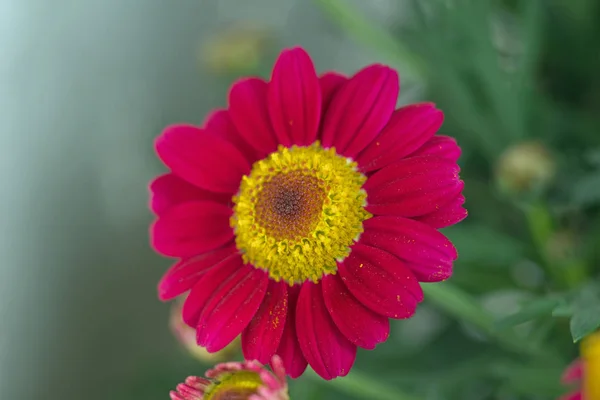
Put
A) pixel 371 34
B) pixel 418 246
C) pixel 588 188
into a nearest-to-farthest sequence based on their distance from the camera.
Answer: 1. pixel 418 246
2. pixel 588 188
3. pixel 371 34

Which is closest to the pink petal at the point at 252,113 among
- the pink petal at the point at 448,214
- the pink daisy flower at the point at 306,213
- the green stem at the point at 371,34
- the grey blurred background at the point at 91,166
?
the pink daisy flower at the point at 306,213

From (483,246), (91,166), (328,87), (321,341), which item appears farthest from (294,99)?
(91,166)

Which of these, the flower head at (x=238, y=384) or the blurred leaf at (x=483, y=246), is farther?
the blurred leaf at (x=483, y=246)

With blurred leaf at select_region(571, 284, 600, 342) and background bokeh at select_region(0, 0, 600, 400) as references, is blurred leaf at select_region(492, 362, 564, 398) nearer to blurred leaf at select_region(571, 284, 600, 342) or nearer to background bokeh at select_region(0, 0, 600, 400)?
background bokeh at select_region(0, 0, 600, 400)

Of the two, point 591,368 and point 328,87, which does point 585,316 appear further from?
point 328,87

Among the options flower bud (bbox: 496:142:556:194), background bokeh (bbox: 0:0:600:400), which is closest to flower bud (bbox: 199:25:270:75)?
background bokeh (bbox: 0:0:600:400)

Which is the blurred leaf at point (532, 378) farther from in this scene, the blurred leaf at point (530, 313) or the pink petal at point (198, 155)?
the pink petal at point (198, 155)

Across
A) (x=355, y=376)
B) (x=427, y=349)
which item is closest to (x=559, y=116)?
(x=427, y=349)
